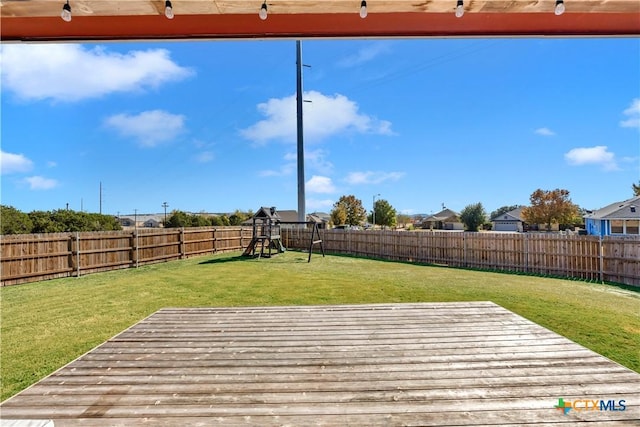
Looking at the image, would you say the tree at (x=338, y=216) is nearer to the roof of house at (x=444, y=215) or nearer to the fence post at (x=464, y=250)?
the roof of house at (x=444, y=215)

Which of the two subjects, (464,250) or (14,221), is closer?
(464,250)

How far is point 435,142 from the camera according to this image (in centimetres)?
3194

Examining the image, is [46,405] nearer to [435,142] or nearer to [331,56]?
[331,56]

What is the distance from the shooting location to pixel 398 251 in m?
14.9

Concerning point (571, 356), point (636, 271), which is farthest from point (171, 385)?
point (636, 271)

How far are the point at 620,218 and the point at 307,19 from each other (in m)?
31.4

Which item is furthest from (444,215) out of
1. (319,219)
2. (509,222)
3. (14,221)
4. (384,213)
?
(14,221)

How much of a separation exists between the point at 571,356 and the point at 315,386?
2203 millimetres

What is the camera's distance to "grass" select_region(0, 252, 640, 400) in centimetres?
388

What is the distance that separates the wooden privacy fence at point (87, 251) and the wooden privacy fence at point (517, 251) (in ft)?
28.7

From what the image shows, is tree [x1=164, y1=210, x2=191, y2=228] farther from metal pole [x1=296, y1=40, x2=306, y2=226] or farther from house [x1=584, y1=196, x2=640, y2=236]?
house [x1=584, y1=196, x2=640, y2=236]

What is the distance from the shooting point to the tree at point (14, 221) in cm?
1470

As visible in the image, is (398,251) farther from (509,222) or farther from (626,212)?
(509,222)

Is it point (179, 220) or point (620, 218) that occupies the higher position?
point (179, 220)
